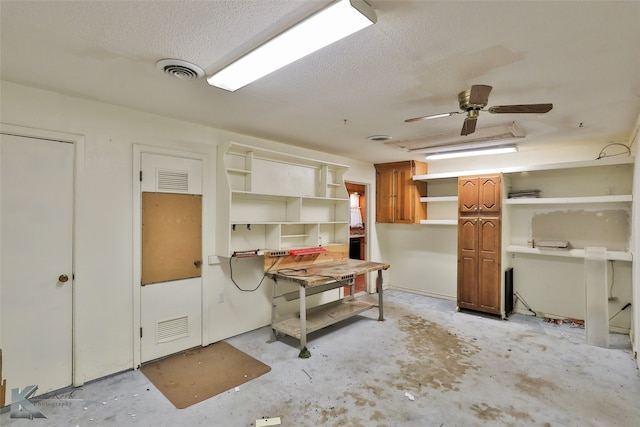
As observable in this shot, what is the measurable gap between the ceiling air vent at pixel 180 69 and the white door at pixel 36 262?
1312mm

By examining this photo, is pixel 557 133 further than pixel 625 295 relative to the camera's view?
No

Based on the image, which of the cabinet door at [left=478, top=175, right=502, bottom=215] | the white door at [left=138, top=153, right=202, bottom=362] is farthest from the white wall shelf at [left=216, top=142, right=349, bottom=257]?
the cabinet door at [left=478, top=175, right=502, bottom=215]

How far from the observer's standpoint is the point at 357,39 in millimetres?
1733

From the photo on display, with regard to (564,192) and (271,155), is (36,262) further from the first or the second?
(564,192)

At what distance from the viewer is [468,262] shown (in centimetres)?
476

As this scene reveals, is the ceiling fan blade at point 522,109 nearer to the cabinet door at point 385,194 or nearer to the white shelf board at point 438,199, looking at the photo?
the white shelf board at point 438,199

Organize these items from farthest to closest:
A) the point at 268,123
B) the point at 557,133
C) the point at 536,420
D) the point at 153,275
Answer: the point at 557,133 → the point at 268,123 → the point at 153,275 → the point at 536,420

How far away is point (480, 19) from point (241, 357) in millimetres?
3459


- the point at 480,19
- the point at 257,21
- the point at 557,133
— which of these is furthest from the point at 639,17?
the point at 557,133

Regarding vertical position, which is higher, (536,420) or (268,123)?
(268,123)

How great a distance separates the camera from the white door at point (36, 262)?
2.38m

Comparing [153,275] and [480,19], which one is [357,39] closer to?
[480,19]

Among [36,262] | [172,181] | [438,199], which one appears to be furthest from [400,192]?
[36,262]

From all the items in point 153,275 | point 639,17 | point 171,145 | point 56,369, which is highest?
point 639,17
